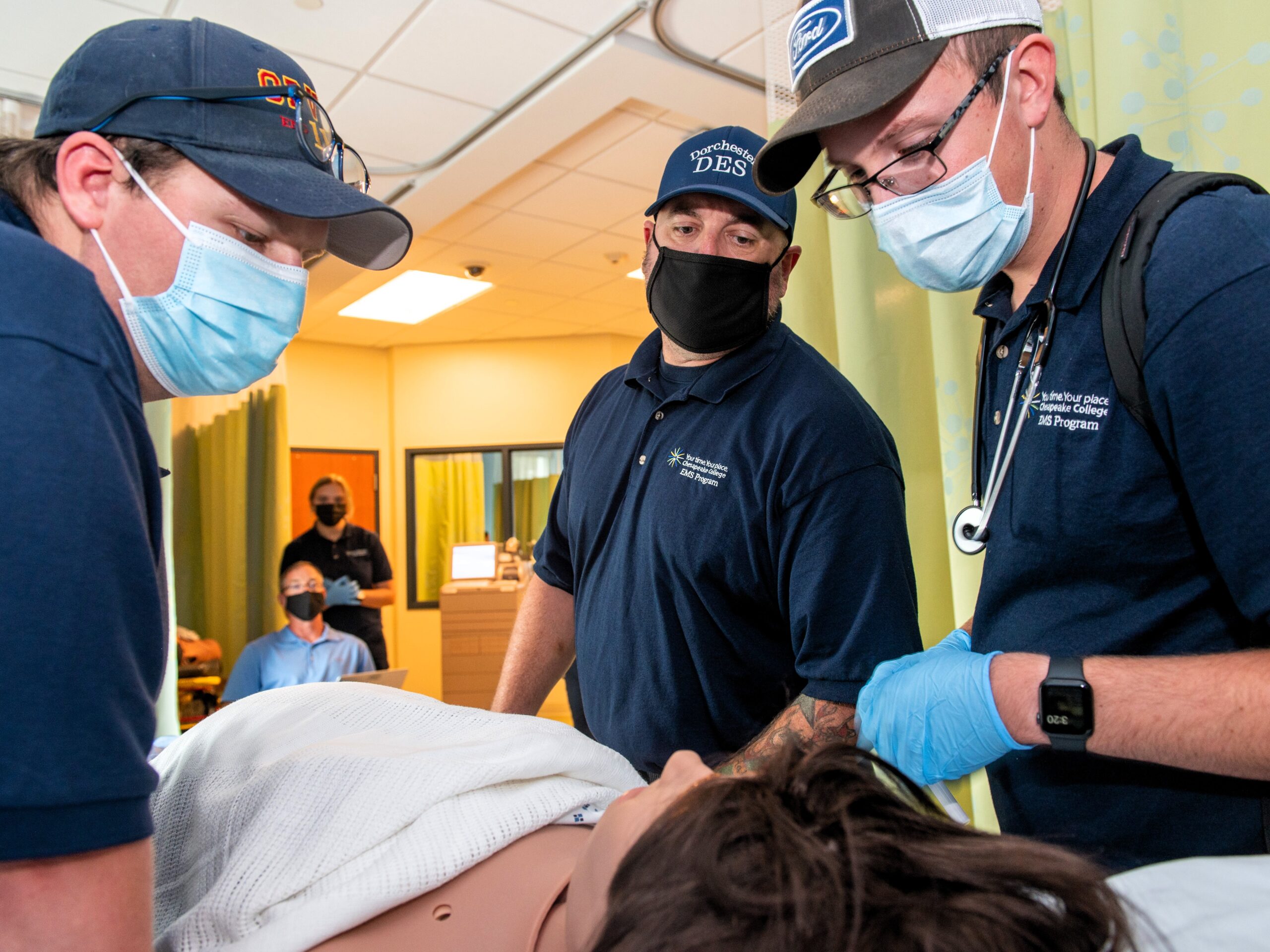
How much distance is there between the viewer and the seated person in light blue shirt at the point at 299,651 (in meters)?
3.54

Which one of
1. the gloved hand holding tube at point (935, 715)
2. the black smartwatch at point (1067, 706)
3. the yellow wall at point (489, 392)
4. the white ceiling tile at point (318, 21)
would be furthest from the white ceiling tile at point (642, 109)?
the yellow wall at point (489, 392)

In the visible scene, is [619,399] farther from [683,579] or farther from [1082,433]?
[1082,433]

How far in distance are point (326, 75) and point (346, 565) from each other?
259 cm

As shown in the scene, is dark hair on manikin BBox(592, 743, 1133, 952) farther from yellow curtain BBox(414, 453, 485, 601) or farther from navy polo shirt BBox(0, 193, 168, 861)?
yellow curtain BBox(414, 453, 485, 601)

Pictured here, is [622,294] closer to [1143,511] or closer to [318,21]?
[318,21]

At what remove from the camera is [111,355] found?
0.63 meters

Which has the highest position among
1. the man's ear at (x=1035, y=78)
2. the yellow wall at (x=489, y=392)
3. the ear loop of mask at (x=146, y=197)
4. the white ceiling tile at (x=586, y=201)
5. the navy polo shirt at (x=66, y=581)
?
the white ceiling tile at (x=586, y=201)

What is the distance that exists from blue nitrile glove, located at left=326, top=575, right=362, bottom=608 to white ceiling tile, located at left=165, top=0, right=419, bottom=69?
106 inches

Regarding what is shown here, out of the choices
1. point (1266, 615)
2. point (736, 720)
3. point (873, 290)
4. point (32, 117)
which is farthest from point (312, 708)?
point (32, 117)

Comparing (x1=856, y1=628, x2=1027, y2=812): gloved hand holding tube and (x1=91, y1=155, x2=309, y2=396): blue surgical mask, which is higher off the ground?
(x1=91, y1=155, x2=309, y2=396): blue surgical mask

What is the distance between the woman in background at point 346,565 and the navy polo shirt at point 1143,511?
418 cm

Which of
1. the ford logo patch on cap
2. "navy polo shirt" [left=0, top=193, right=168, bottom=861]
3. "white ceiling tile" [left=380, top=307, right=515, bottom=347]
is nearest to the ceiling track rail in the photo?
the ford logo patch on cap

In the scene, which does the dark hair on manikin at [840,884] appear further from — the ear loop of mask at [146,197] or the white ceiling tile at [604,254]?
the white ceiling tile at [604,254]

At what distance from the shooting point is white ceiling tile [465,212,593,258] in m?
4.77
